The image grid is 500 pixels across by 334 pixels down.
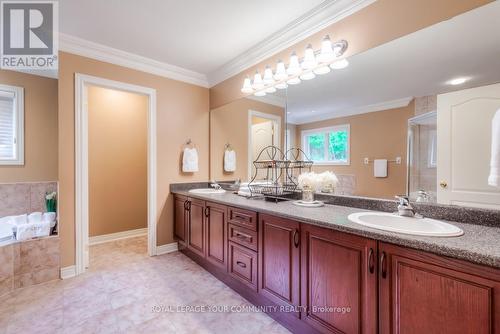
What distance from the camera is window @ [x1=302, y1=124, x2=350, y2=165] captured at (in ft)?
6.56

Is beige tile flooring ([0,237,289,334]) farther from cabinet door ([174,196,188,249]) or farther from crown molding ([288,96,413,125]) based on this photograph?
crown molding ([288,96,413,125])

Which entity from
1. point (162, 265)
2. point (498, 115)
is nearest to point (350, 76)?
point (498, 115)

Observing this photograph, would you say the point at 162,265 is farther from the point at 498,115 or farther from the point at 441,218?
the point at 498,115

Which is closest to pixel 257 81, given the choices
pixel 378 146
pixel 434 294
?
pixel 378 146

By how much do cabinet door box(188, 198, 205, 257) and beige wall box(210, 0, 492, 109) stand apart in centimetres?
184

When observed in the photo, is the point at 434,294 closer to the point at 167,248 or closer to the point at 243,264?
the point at 243,264

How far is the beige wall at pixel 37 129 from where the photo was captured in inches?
110

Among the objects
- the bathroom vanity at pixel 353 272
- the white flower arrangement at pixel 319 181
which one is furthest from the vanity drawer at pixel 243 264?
the white flower arrangement at pixel 319 181

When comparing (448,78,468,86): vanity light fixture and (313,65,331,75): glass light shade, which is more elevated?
(313,65,331,75): glass light shade

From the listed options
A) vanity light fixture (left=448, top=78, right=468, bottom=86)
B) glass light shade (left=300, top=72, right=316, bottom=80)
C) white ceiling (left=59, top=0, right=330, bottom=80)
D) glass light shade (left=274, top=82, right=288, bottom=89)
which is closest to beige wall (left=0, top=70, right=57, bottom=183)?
white ceiling (left=59, top=0, right=330, bottom=80)

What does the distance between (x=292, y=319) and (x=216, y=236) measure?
0.99 m

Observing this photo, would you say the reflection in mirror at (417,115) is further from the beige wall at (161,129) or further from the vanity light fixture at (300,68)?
the beige wall at (161,129)

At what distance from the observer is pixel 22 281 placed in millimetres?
2184

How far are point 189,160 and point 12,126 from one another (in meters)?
2.07
